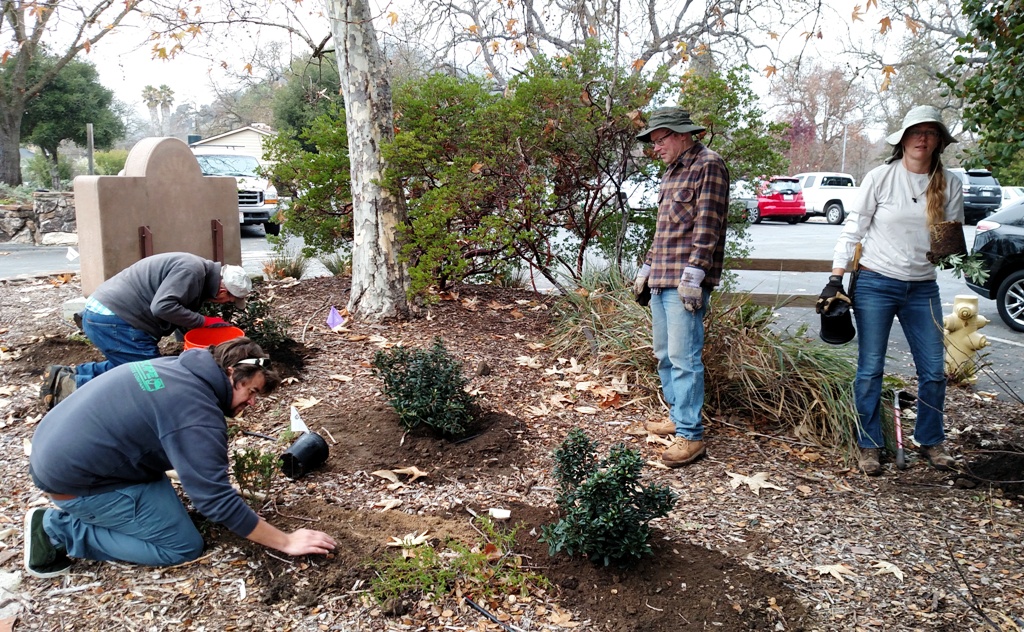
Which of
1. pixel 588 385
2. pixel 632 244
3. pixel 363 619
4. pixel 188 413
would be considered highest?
pixel 632 244

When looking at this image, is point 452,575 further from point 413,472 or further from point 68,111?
point 68,111

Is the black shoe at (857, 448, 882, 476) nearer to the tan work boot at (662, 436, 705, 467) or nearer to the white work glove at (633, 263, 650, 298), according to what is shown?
the tan work boot at (662, 436, 705, 467)

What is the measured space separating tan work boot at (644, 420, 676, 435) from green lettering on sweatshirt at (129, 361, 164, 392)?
282cm

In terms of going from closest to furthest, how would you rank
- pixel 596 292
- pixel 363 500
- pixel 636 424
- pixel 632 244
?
pixel 363 500 → pixel 636 424 → pixel 596 292 → pixel 632 244

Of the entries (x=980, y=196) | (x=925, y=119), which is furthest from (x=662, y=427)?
(x=980, y=196)

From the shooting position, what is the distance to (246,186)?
62.6 ft

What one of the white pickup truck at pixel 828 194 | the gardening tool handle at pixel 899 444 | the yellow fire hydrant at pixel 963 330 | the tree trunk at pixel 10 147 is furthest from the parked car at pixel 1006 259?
the tree trunk at pixel 10 147

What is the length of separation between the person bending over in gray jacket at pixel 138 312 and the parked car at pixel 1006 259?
8011mm

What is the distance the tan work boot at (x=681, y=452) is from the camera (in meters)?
4.26

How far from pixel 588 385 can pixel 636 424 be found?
611mm

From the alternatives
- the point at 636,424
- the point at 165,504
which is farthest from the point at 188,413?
the point at 636,424

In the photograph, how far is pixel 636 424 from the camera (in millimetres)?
4859

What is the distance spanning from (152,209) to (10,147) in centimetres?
1710

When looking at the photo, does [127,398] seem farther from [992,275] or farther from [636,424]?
[992,275]
